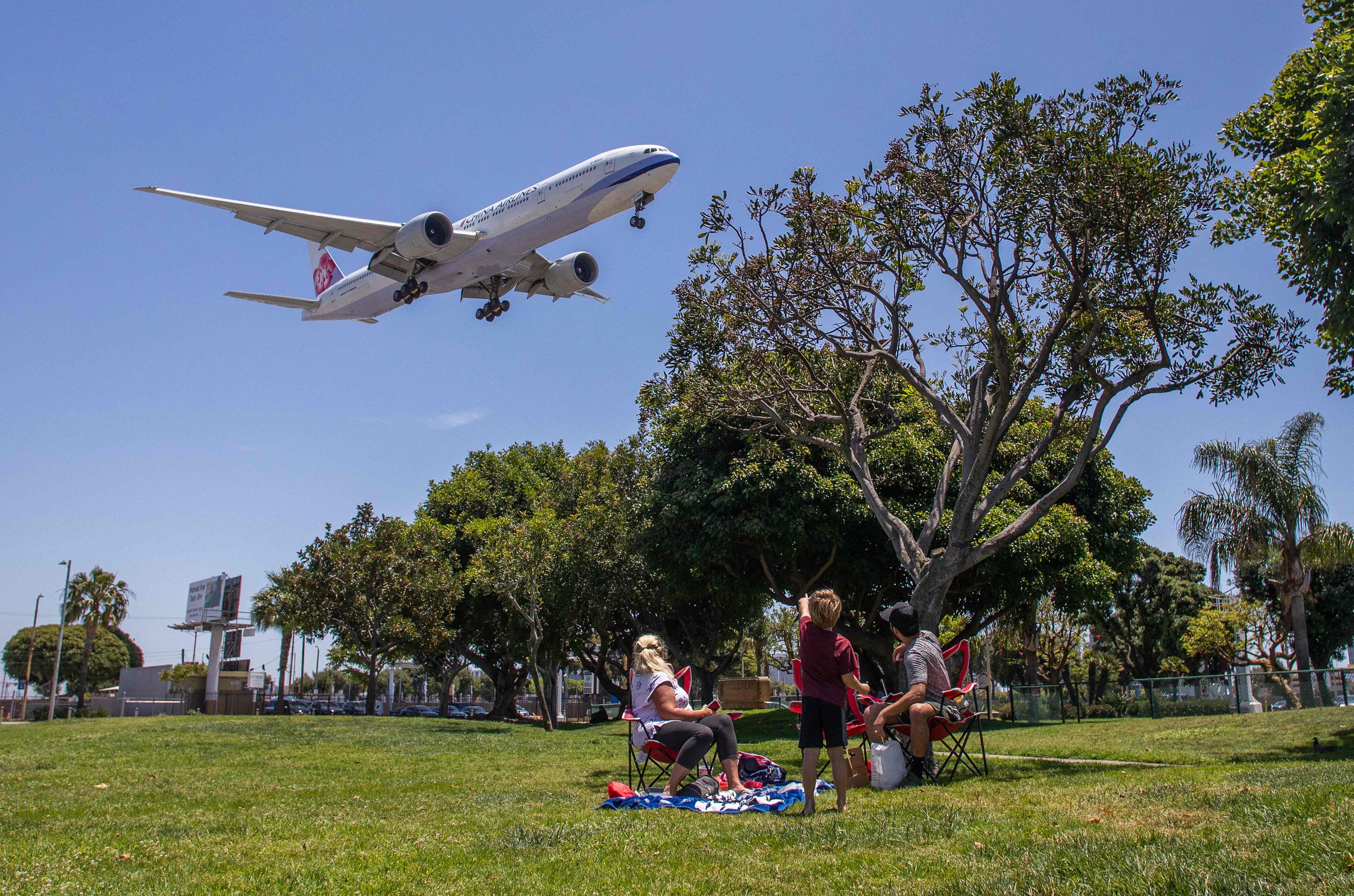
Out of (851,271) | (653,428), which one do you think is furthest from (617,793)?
(653,428)

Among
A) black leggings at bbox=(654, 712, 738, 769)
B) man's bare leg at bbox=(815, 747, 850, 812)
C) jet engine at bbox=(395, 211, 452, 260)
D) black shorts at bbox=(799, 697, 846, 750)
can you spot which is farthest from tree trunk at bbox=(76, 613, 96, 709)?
man's bare leg at bbox=(815, 747, 850, 812)

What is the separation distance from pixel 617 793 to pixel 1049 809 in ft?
9.97

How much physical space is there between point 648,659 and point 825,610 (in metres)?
1.71

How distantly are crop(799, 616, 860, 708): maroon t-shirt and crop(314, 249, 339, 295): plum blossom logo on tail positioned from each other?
1553 inches

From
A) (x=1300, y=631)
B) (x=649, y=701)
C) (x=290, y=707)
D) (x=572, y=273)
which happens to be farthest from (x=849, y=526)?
(x=290, y=707)

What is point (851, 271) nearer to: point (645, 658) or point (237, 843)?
point (645, 658)

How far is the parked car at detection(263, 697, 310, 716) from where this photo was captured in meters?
48.4

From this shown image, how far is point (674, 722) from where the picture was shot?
288 inches

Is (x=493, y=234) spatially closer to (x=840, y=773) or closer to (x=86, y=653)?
(x=840, y=773)

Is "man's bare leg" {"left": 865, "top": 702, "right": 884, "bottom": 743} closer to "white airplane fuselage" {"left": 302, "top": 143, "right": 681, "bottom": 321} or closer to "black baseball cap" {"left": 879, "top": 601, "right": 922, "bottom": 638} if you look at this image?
"black baseball cap" {"left": 879, "top": 601, "right": 922, "bottom": 638}

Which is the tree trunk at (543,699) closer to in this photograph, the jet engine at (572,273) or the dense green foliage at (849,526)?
the dense green foliage at (849,526)

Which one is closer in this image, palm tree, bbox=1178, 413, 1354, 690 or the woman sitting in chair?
the woman sitting in chair

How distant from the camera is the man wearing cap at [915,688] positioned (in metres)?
7.42

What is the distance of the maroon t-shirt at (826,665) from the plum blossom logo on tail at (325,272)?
39.4 metres
